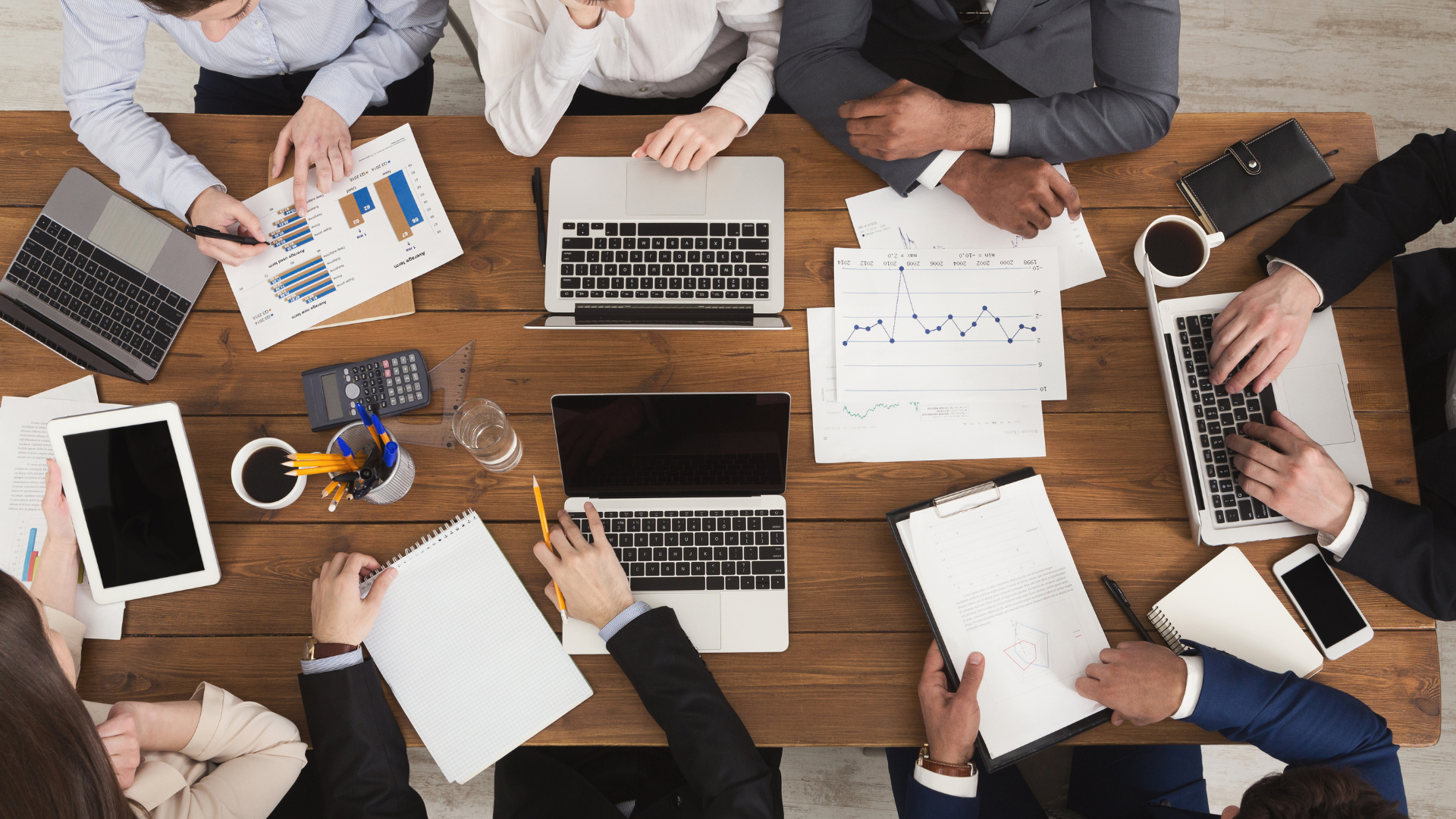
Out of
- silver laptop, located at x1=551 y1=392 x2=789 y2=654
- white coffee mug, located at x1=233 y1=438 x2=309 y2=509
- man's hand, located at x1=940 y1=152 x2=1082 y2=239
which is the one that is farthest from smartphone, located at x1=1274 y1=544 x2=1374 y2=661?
white coffee mug, located at x1=233 y1=438 x2=309 y2=509

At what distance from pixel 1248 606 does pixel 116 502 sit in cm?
188

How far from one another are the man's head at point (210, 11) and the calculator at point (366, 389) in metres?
0.60

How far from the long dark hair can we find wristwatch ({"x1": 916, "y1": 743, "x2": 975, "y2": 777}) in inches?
45.3

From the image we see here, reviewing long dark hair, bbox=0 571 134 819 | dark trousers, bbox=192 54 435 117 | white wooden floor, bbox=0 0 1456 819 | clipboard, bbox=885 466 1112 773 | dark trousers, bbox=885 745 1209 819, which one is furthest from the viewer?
white wooden floor, bbox=0 0 1456 819

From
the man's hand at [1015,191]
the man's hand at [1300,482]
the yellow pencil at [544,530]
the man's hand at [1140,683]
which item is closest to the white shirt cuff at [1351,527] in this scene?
the man's hand at [1300,482]

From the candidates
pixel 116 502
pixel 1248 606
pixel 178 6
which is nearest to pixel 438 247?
pixel 178 6

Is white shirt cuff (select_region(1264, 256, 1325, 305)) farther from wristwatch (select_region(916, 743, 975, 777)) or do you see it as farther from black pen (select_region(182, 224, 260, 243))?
black pen (select_region(182, 224, 260, 243))

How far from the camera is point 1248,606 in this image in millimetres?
1194

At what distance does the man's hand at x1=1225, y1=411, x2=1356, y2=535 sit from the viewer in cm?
114

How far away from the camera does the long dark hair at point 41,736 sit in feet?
2.87

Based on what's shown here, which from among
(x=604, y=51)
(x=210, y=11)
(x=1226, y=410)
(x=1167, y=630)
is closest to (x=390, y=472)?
(x=210, y=11)

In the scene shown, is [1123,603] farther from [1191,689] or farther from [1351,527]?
[1351,527]

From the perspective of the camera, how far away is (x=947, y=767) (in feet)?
3.83

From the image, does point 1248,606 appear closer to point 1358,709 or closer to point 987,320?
point 1358,709
